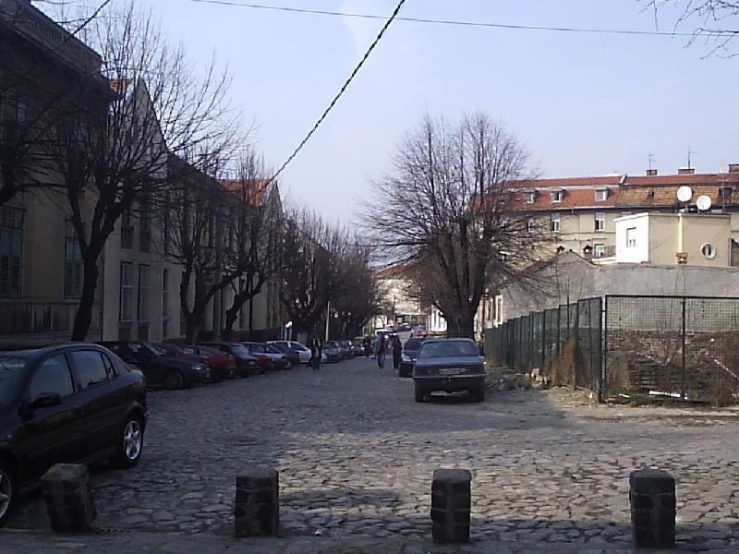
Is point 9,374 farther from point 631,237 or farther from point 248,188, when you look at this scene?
point 631,237

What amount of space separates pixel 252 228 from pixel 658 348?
2830 centimetres

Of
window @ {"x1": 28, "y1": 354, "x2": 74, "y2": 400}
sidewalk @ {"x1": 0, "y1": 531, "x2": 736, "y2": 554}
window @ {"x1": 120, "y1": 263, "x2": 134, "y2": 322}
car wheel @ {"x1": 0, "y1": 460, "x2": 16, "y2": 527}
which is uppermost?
window @ {"x1": 120, "y1": 263, "x2": 134, "y2": 322}

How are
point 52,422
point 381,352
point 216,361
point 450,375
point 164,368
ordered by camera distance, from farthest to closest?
point 381,352 → point 216,361 → point 164,368 → point 450,375 → point 52,422

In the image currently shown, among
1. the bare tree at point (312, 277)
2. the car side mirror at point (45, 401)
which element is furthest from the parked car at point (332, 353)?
the car side mirror at point (45, 401)

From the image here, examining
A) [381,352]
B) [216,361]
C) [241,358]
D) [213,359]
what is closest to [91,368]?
[213,359]

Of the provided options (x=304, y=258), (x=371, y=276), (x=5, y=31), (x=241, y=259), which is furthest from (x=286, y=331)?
(x=5, y=31)

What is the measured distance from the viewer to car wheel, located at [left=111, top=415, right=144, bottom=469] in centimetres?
1151

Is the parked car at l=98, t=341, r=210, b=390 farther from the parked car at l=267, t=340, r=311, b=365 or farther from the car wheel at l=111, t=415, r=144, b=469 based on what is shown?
the parked car at l=267, t=340, r=311, b=365

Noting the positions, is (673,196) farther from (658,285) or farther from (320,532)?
(320,532)

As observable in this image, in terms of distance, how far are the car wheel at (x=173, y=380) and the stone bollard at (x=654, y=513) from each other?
916 inches

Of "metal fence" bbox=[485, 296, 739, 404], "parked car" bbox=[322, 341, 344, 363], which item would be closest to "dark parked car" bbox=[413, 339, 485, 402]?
"metal fence" bbox=[485, 296, 739, 404]

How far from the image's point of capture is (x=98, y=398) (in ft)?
35.6

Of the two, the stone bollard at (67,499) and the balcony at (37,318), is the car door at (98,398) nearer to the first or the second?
the stone bollard at (67,499)

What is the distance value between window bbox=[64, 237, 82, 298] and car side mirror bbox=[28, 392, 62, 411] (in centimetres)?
2400
